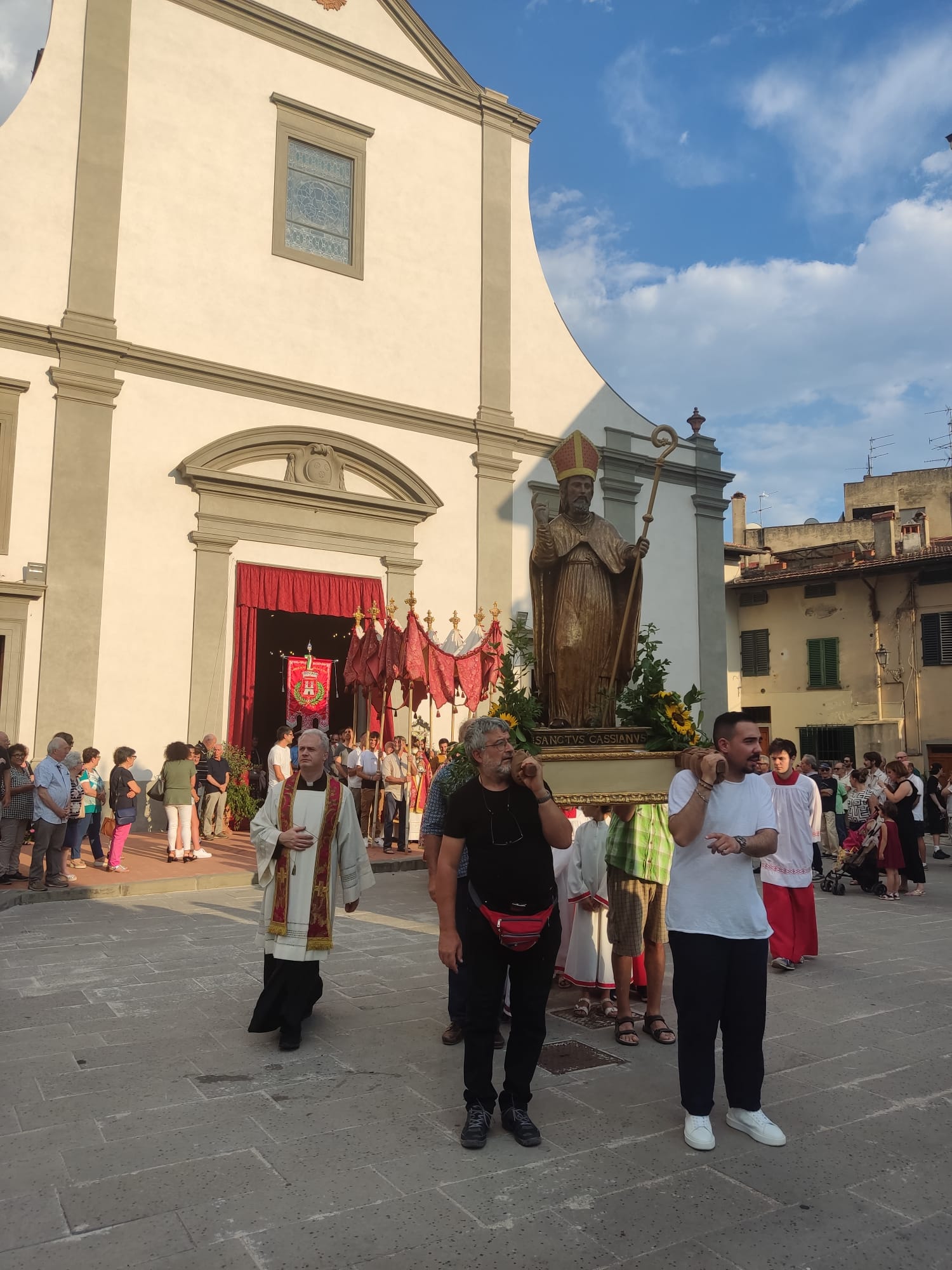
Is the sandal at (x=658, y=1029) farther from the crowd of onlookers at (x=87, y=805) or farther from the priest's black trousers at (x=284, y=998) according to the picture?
the crowd of onlookers at (x=87, y=805)

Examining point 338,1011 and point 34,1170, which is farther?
point 338,1011

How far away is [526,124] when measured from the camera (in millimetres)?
19547

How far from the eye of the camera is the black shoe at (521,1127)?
3689mm

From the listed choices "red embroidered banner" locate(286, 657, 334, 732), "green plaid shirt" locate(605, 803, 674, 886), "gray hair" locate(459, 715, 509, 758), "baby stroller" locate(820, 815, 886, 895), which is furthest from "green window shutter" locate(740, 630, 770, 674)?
"gray hair" locate(459, 715, 509, 758)

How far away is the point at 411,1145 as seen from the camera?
3693mm

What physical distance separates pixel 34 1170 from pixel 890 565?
27416 millimetres

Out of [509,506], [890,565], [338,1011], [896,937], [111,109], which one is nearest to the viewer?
[338,1011]

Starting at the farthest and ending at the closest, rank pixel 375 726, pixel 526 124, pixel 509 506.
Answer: pixel 526 124
pixel 509 506
pixel 375 726

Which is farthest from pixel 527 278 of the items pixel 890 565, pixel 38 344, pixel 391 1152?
pixel 391 1152

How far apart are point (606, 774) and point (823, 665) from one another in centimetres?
2572

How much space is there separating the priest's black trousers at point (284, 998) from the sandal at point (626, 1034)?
1667mm

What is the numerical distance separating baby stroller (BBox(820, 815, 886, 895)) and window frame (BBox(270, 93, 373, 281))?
487 inches

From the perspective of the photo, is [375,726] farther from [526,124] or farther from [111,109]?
[526,124]

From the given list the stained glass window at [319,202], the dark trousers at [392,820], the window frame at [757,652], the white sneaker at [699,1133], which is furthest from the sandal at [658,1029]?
the window frame at [757,652]
